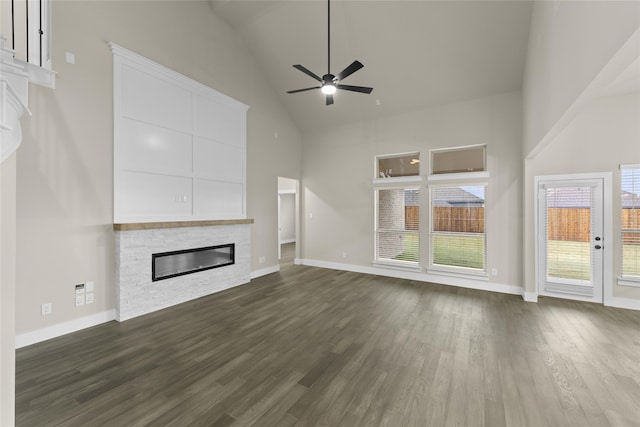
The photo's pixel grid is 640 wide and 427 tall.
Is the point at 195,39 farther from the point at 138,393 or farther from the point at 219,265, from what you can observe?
the point at 138,393

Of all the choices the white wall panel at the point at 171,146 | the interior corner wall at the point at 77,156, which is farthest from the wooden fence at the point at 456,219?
the interior corner wall at the point at 77,156

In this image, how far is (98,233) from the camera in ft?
11.5

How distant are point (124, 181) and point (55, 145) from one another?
0.80 meters

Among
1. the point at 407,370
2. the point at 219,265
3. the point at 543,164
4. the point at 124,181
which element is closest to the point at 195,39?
the point at 124,181

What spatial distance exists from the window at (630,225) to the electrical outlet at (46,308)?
8.06m

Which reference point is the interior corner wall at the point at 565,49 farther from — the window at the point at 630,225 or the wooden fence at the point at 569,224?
the window at the point at 630,225

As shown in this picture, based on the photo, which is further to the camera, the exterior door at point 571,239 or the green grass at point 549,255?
the exterior door at point 571,239

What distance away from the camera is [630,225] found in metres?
4.07

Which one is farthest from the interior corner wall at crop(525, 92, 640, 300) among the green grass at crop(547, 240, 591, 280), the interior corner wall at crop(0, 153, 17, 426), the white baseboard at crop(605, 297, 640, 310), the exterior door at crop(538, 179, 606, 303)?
the interior corner wall at crop(0, 153, 17, 426)

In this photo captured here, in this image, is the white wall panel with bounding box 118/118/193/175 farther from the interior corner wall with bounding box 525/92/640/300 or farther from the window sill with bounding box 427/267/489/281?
the interior corner wall with bounding box 525/92/640/300

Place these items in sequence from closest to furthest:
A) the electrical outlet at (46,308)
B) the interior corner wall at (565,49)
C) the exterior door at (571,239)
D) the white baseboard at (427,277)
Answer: the interior corner wall at (565,49)
the electrical outlet at (46,308)
the exterior door at (571,239)
the white baseboard at (427,277)

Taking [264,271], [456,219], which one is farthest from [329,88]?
[264,271]

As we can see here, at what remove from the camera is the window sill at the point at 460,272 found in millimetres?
5059

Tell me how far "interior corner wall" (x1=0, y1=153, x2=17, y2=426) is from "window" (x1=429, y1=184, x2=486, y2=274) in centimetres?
583
